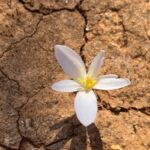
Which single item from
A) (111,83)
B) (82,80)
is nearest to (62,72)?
(82,80)

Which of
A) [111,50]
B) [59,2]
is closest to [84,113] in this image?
[111,50]

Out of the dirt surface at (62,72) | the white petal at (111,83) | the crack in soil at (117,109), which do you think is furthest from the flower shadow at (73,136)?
the white petal at (111,83)

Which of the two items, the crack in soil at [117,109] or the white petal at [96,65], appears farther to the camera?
the crack in soil at [117,109]

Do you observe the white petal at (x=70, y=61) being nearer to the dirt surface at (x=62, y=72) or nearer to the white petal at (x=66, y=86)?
the white petal at (x=66, y=86)

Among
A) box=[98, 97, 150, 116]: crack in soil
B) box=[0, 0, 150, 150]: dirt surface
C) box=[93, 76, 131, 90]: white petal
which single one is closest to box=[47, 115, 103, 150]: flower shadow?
box=[0, 0, 150, 150]: dirt surface

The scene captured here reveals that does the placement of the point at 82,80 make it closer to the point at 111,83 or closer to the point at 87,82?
the point at 87,82

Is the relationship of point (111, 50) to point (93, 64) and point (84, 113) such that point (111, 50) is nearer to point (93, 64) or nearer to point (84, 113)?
point (93, 64)

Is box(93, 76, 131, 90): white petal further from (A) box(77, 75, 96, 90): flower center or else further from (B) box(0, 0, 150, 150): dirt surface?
(B) box(0, 0, 150, 150): dirt surface
